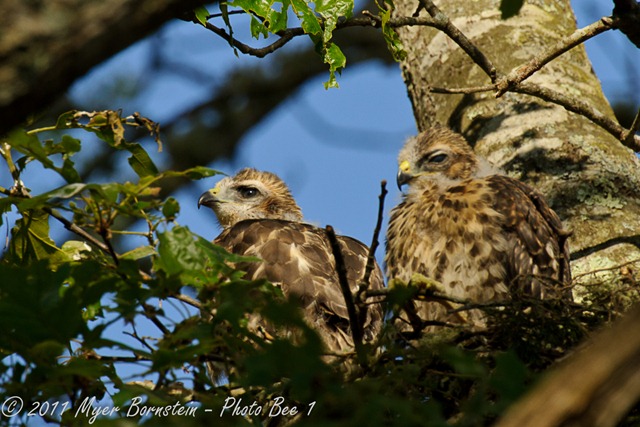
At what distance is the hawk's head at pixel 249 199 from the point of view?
7281 millimetres

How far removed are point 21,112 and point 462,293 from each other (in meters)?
3.55

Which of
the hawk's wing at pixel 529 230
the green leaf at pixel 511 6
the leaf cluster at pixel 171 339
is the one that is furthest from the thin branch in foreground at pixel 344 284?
the hawk's wing at pixel 529 230

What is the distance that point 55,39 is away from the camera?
193cm

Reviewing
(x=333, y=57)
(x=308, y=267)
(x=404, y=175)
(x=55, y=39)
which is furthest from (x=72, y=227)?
(x=404, y=175)

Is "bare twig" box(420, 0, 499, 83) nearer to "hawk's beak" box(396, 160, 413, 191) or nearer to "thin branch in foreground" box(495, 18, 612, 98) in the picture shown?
"thin branch in foreground" box(495, 18, 612, 98)

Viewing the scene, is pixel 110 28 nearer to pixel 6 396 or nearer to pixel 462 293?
pixel 6 396

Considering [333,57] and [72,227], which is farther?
[333,57]

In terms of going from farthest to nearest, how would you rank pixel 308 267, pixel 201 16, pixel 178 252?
pixel 308 267, pixel 201 16, pixel 178 252

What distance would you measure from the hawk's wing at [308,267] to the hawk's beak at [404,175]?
51 centimetres

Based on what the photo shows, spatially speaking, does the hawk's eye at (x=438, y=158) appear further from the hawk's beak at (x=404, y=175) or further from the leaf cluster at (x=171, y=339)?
the leaf cluster at (x=171, y=339)

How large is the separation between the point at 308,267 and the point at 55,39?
3539mm

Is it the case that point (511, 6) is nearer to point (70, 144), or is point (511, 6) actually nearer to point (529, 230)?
point (70, 144)

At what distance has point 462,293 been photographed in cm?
512

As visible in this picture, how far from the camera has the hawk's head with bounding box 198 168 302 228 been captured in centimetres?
728
